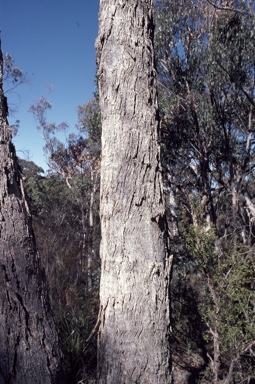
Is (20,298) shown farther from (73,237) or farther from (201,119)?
(73,237)

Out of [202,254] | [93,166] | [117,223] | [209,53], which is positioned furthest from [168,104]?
[117,223]

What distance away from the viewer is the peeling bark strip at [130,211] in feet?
5.35

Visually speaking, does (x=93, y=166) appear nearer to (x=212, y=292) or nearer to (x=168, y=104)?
(x=168, y=104)

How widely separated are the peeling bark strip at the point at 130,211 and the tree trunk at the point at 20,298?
22.6 inches

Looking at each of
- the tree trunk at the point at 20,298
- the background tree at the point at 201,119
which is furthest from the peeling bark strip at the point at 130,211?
the background tree at the point at 201,119

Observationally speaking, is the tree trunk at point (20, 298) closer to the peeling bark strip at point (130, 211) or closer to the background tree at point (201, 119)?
the peeling bark strip at point (130, 211)

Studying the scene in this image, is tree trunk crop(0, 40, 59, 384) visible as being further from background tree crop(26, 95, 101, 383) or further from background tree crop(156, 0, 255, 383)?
background tree crop(156, 0, 255, 383)

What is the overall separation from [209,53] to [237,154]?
2.56m

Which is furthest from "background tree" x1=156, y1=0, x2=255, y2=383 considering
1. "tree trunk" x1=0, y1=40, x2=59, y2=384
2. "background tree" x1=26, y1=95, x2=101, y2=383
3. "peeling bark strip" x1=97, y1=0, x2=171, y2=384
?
"peeling bark strip" x1=97, y1=0, x2=171, y2=384

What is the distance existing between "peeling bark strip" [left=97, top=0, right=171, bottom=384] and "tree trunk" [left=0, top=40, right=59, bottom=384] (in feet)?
1.88

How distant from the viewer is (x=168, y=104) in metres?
7.71

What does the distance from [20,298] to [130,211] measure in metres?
0.97

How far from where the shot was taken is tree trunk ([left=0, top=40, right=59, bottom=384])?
205cm

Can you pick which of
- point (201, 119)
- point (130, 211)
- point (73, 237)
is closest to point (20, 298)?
point (130, 211)
